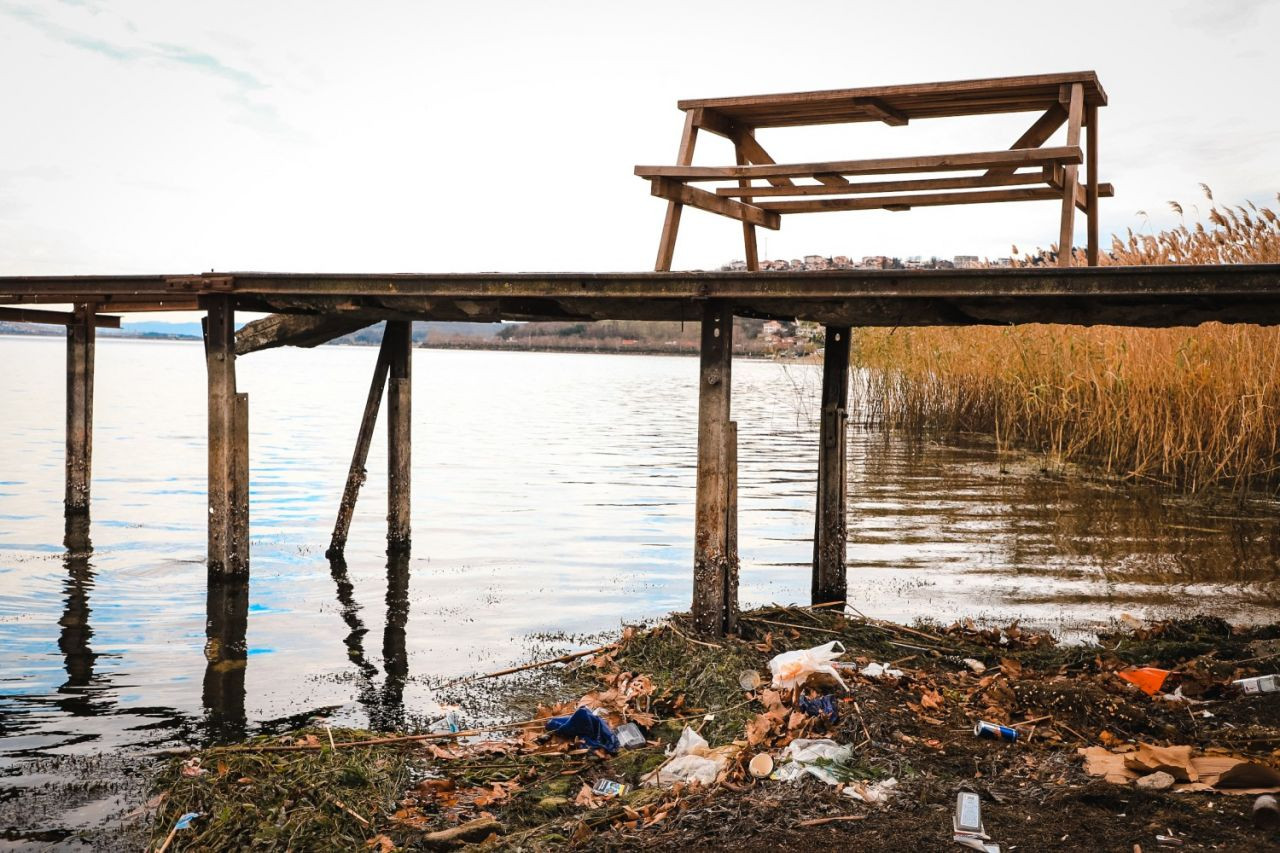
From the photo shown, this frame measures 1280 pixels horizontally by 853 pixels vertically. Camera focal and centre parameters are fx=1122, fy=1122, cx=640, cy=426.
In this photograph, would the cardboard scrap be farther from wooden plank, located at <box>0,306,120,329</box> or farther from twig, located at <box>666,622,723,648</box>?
wooden plank, located at <box>0,306,120,329</box>

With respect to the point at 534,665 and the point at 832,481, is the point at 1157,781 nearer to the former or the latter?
the point at 534,665

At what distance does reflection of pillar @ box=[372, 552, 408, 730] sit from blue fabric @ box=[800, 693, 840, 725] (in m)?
2.35

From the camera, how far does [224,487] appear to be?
9062mm

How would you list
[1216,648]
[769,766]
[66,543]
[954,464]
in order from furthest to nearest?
[954,464] < [66,543] < [1216,648] < [769,766]

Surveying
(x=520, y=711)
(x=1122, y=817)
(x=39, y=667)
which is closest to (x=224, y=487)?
(x=39, y=667)

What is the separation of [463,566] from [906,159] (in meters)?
6.34

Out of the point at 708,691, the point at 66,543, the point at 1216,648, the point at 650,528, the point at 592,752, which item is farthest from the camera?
the point at 650,528

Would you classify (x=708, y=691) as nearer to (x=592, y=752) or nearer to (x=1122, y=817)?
(x=592, y=752)

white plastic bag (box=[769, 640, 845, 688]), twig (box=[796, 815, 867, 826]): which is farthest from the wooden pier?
Result: twig (box=[796, 815, 867, 826])

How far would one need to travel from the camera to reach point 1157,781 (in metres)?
4.25

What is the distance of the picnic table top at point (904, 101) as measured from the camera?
22.9ft

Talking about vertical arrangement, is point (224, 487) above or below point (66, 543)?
above

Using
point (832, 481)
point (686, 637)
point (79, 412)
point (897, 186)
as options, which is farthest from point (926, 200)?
point (79, 412)

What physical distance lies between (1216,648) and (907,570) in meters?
4.06
